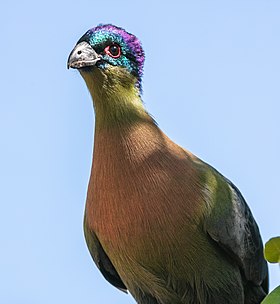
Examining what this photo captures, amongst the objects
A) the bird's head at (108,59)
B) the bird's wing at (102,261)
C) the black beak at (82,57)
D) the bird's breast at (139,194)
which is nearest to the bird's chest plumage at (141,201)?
the bird's breast at (139,194)

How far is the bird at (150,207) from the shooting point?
4.38 m

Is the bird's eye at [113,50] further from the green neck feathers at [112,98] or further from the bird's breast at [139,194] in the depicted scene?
the bird's breast at [139,194]

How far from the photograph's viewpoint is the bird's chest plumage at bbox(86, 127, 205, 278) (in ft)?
14.3

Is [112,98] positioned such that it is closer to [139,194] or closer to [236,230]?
[139,194]

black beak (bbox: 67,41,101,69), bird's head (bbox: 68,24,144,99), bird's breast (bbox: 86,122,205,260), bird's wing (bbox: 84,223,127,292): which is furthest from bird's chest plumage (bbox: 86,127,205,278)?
black beak (bbox: 67,41,101,69)

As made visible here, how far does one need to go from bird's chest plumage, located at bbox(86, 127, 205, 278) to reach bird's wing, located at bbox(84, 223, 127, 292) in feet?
0.55

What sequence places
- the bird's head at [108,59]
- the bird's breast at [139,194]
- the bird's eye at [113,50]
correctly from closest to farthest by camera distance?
the bird's breast at [139,194], the bird's head at [108,59], the bird's eye at [113,50]

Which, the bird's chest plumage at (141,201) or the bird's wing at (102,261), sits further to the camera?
the bird's wing at (102,261)

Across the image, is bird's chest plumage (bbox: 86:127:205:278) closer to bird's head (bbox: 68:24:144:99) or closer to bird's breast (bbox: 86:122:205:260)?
bird's breast (bbox: 86:122:205:260)

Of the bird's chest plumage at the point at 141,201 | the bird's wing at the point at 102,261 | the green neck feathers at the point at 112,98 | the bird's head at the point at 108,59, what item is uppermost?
the bird's head at the point at 108,59

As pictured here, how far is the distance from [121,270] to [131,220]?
1.43ft

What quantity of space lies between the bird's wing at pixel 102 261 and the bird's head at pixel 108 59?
1032mm

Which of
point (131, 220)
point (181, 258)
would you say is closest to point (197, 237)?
point (181, 258)

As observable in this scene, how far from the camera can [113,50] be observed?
4746 mm
